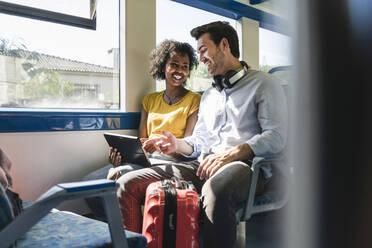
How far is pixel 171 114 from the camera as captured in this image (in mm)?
2420

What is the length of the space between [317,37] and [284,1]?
1.4 inches

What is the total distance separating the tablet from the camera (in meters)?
1.95

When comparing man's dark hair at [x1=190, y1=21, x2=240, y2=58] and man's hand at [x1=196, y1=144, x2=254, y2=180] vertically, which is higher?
man's dark hair at [x1=190, y1=21, x2=240, y2=58]

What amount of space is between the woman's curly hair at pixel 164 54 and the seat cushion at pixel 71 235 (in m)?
1.63

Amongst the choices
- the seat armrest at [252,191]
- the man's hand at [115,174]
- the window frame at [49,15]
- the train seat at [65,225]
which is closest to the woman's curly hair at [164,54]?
the window frame at [49,15]

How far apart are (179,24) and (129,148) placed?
4.87 feet

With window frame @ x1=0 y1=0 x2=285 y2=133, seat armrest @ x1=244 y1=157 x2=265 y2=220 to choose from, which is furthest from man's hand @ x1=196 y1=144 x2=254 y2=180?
window frame @ x1=0 y1=0 x2=285 y2=133

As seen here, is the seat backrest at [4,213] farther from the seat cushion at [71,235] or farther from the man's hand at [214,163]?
the man's hand at [214,163]

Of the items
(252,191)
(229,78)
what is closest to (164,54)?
(229,78)

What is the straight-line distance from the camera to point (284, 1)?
194 millimetres

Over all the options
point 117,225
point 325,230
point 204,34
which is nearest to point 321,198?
point 325,230

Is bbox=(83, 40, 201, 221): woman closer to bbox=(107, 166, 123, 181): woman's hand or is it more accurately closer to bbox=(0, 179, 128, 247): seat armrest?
bbox=(107, 166, 123, 181): woman's hand

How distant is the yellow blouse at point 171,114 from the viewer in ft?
7.85

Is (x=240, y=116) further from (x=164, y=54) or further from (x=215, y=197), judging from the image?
(x=164, y=54)
